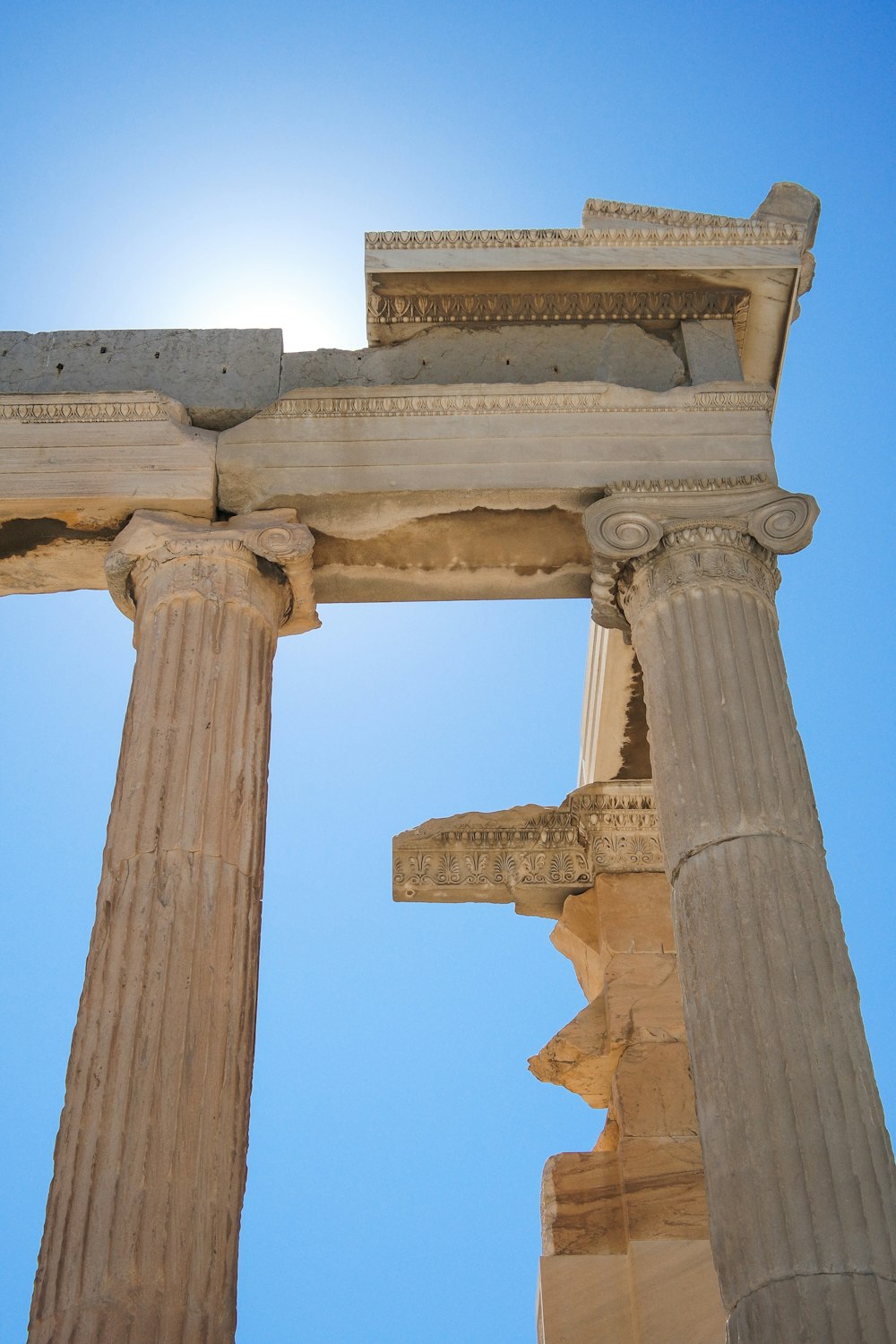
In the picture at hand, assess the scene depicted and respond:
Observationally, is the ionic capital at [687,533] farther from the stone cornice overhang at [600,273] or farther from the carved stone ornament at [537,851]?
the carved stone ornament at [537,851]

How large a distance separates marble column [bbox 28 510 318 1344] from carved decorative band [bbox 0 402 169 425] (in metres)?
1.34

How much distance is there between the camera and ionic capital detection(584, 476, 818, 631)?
1623 cm

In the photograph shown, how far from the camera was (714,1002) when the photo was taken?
1323 cm

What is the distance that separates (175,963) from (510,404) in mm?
7124

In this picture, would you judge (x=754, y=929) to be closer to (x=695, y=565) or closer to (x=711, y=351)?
(x=695, y=565)

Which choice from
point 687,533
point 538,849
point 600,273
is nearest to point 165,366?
point 600,273

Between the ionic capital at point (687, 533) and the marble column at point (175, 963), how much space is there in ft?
9.73

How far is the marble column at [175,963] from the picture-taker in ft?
38.9

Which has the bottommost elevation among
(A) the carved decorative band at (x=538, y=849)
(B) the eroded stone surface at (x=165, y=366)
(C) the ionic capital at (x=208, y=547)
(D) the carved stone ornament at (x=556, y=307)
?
(C) the ionic capital at (x=208, y=547)

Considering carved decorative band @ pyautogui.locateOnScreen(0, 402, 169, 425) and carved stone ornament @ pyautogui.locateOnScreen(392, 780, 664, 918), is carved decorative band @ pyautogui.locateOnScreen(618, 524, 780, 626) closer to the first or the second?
carved decorative band @ pyautogui.locateOnScreen(0, 402, 169, 425)

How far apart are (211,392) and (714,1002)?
850cm

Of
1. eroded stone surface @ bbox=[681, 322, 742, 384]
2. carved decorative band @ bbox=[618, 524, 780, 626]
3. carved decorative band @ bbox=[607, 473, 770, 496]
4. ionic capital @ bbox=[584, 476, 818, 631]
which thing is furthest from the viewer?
eroded stone surface @ bbox=[681, 322, 742, 384]

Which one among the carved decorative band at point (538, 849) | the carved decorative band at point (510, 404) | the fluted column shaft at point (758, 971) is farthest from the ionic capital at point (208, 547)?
the carved decorative band at point (538, 849)

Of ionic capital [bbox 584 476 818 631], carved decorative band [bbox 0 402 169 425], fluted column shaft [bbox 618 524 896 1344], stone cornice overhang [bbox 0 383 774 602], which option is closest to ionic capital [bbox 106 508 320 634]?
stone cornice overhang [bbox 0 383 774 602]
